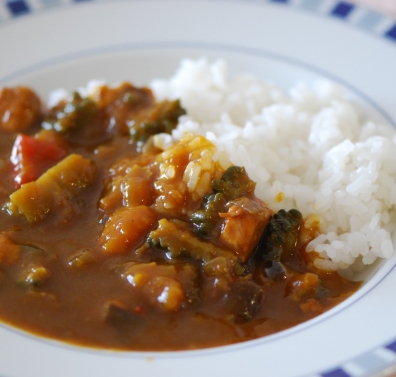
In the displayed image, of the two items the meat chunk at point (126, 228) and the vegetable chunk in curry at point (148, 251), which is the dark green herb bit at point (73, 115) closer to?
the vegetable chunk in curry at point (148, 251)

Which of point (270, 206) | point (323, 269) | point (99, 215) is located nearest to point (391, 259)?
point (323, 269)

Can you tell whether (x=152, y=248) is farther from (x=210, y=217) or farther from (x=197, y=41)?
(x=197, y=41)

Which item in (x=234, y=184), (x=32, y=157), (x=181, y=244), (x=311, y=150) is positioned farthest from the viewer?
(x=311, y=150)

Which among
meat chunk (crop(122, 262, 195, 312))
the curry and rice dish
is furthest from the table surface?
meat chunk (crop(122, 262, 195, 312))

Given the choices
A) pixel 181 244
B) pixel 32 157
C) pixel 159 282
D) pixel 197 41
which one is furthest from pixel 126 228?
pixel 197 41

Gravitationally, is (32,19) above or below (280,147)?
below

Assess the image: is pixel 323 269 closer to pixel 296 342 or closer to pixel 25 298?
pixel 296 342

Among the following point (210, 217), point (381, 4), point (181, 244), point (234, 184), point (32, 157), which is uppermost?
point (381, 4)
